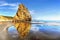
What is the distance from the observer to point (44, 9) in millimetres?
3490

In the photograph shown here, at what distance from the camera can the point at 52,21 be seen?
3451 millimetres

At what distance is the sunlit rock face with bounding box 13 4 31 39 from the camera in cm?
344

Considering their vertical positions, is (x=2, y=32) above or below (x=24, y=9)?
below

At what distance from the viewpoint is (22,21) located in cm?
346

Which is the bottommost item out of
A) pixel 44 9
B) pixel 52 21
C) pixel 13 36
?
pixel 13 36

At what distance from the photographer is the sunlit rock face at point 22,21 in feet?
11.3

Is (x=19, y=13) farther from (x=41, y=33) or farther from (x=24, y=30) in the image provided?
(x=41, y=33)

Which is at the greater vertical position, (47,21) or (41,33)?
(47,21)

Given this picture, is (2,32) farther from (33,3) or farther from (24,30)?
(33,3)

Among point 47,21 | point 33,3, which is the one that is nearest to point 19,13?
point 33,3

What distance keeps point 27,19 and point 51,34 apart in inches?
21.8

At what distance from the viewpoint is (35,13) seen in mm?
3477

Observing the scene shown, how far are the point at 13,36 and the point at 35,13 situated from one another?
63 cm

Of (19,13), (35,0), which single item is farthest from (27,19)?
(35,0)
